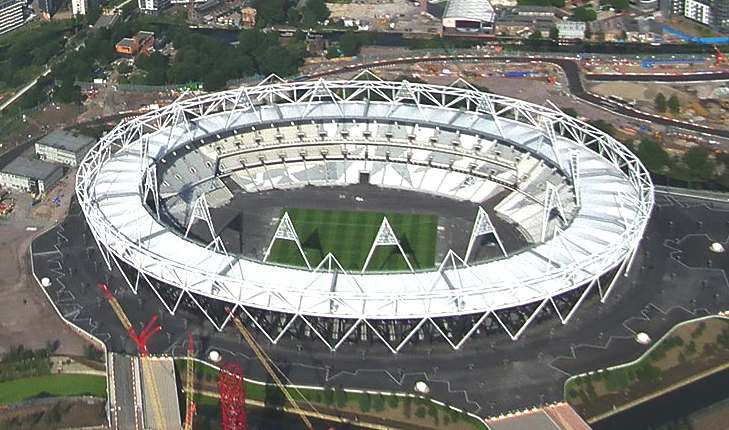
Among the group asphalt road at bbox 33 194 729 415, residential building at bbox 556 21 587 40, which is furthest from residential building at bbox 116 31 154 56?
residential building at bbox 556 21 587 40

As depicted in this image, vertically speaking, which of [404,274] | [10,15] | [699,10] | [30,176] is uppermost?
[10,15]

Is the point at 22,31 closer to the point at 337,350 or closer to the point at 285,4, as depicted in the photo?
the point at 285,4

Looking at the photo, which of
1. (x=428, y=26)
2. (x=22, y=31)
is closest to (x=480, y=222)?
(x=428, y=26)

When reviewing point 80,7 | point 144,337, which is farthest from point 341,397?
point 80,7

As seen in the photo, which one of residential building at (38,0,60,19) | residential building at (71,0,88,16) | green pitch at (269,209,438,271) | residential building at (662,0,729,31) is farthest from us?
residential building at (38,0,60,19)

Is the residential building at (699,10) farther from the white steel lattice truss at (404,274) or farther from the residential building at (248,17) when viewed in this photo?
the residential building at (248,17)

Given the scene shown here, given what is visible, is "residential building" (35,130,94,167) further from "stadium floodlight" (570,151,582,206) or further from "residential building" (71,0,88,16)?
"residential building" (71,0,88,16)

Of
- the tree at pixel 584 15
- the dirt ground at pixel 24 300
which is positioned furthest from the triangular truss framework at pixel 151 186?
the tree at pixel 584 15

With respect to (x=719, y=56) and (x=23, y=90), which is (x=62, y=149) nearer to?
(x=23, y=90)
